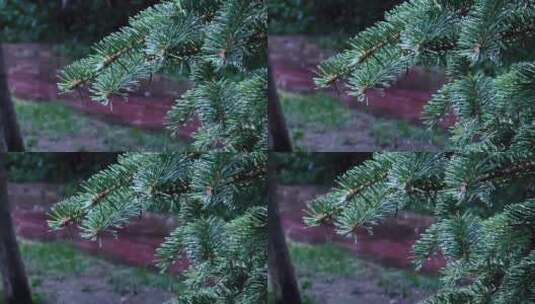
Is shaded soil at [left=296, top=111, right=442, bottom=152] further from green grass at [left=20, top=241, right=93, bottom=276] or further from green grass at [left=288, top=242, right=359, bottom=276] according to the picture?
green grass at [left=20, top=241, right=93, bottom=276]

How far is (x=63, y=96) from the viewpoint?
2.19 meters

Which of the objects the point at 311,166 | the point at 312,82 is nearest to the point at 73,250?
the point at 311,166

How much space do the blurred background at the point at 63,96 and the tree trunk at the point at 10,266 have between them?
8.1 inches

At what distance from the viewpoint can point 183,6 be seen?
190 centimetres

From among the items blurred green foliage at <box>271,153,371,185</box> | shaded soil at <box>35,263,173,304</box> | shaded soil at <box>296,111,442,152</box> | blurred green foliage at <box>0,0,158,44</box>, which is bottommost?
shaded soil at <box>35,263,173,304</box>

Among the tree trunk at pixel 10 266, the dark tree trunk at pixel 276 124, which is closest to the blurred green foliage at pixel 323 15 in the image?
the dark tree trunk at pixel 276 124

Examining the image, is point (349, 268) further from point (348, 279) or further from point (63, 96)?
point (63, 96)

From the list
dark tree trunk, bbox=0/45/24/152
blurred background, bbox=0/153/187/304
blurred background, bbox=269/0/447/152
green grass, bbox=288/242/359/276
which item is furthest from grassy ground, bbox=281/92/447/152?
dark tree trunk, bbox=0/45/24/152

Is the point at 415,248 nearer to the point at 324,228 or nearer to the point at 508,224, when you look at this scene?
the point at 324,228

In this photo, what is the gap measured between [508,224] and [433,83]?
504 millimetres

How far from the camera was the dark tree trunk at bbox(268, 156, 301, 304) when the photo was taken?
2221 mm

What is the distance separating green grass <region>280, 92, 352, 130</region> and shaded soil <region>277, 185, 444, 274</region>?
0.57 ft

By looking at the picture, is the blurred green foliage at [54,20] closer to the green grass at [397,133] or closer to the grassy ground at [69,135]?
the grassy ground at [69,135]

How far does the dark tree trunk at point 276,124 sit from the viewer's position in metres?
2.21
